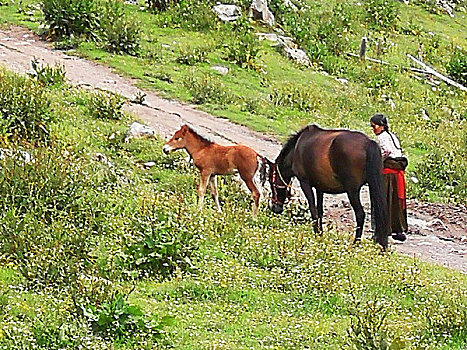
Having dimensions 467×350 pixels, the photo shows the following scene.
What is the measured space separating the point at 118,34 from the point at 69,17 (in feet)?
4.90

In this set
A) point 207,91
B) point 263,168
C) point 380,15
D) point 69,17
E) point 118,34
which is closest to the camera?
point 263,168

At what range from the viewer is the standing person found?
1212cm

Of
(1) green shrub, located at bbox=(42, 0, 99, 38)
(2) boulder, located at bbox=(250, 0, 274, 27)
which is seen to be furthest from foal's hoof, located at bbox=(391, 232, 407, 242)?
(2) boulder, located at bbox=(250, 0, 274, 27)

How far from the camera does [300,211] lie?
43.2ft

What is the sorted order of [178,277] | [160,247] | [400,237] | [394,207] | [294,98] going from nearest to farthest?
1. [178,277]
2. [160,247]
3. [394,207]
4. [400,237]
5. [294,98]

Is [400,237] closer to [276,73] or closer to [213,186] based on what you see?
[213,186]

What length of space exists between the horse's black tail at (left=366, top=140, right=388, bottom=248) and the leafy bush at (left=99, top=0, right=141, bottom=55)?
517 inches

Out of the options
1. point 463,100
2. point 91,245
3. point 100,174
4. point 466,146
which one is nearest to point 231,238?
point 91,245

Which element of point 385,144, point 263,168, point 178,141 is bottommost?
point 263,168

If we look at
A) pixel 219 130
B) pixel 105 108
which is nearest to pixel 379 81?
pixel 219 130

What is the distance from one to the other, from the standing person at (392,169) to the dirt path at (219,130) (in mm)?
609

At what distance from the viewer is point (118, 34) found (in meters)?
22.6

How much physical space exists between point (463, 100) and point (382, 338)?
23.5 metres

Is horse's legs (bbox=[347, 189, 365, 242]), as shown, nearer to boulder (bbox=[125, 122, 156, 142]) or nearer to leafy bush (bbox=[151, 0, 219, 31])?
boulder (bbox=[125, 122, 156, 142])
